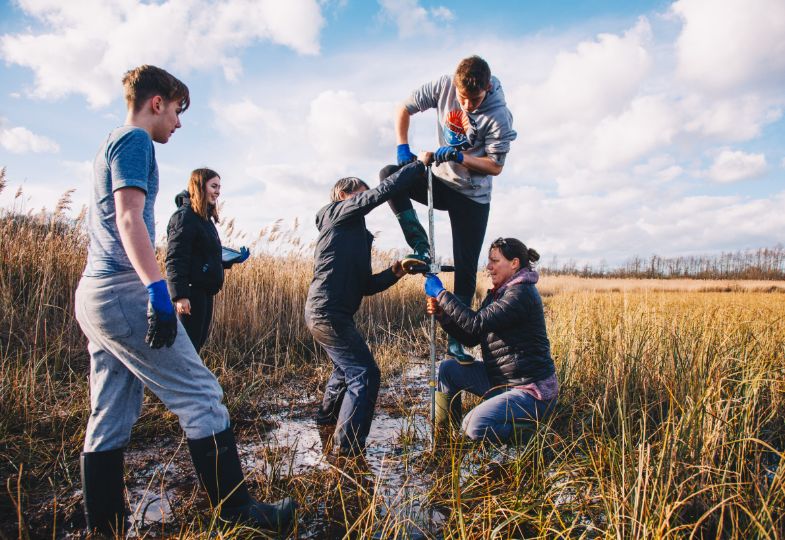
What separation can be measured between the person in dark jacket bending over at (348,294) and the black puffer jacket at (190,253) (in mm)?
950

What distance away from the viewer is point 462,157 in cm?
347

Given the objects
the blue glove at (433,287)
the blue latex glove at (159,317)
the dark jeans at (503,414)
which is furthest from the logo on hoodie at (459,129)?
the blue latex glove at (159,317)

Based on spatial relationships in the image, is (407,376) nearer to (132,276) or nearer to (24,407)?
(24,407)

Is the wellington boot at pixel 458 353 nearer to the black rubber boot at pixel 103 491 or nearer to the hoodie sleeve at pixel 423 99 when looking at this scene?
the hoodie sleeve at pixel 423 99

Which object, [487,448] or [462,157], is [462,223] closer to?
[462,157]

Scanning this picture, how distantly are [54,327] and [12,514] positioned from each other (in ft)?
9.29

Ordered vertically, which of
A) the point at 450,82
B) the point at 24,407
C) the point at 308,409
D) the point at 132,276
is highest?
the point at 450,82

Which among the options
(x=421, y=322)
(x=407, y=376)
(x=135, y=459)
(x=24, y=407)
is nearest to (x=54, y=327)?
(x=24, y=407)

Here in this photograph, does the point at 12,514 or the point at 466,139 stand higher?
the point at 466,139

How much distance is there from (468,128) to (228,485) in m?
2.95

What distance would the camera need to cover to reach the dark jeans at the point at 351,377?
300cm

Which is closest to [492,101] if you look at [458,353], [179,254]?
[458,353]

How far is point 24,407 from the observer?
3.07m

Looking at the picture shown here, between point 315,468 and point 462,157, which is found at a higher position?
point 462,157
